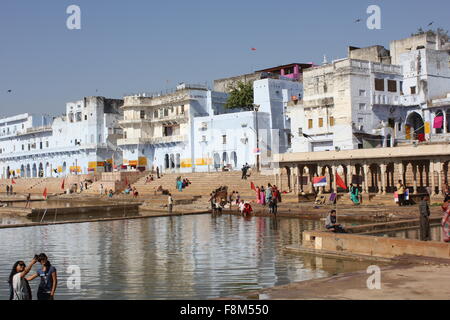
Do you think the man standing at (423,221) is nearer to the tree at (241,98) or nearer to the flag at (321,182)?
the flag at (321,182)

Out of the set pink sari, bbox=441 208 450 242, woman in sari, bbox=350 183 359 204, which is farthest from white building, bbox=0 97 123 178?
pink sari, bbox=441 208 450 242

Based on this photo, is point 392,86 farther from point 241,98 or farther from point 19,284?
point 19,284

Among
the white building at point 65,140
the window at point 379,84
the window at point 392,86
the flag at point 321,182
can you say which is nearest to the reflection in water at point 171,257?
the flag at point 321,182

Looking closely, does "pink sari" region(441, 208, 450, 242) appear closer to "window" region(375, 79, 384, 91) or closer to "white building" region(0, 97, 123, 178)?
"window" region(375, 79, 384, 91)

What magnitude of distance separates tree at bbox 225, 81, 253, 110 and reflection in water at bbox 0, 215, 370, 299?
3616 cm

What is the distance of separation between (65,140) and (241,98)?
3008 centimetres

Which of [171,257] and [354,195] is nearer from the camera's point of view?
[171,257]

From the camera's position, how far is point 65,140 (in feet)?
266

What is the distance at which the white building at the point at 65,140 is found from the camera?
2985 inches

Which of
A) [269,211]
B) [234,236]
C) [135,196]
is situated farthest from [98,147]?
[234,236]

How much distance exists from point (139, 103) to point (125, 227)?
41.9m

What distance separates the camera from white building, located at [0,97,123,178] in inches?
2985

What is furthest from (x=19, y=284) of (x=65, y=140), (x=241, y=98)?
(x=65, y=140)
